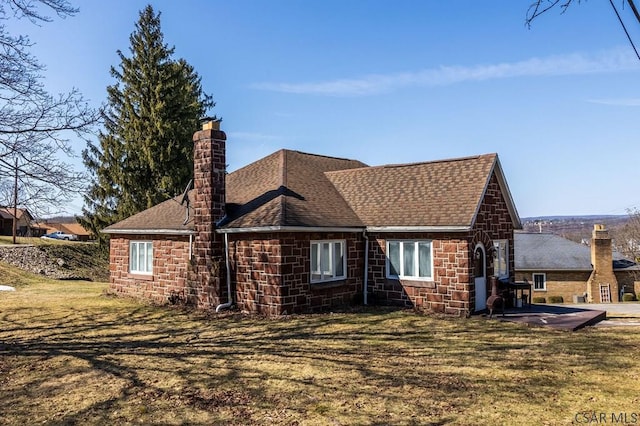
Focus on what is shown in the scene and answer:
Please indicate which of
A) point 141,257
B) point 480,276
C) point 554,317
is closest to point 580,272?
point 554,317

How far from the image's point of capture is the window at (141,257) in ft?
60.4

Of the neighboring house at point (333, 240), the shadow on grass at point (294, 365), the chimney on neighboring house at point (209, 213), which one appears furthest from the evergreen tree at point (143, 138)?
the shadow on grass at point (294, 365)

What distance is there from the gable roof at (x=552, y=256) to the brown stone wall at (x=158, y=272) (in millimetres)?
29502

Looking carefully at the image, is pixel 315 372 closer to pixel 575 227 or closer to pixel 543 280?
pixel 543 280

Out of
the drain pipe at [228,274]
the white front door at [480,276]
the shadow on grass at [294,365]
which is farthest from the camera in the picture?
the drain pipe at [228,274]

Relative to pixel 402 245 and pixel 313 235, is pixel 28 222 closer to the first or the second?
pixel 313 235

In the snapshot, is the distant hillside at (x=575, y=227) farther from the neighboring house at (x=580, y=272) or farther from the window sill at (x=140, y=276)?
the window sill at (x=140, y=276)

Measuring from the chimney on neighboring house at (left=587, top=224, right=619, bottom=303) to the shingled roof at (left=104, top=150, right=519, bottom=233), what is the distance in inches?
955

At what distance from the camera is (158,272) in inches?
699

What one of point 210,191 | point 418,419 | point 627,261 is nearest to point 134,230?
point 210,191

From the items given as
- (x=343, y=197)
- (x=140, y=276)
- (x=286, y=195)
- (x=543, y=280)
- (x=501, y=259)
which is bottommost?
(x=543, y=280)

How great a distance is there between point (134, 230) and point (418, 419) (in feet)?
49.8

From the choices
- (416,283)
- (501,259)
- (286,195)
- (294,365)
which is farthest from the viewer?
(501,259)

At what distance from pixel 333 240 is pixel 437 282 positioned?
3.51 metres
